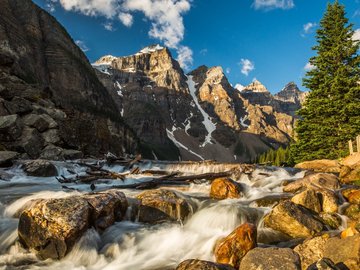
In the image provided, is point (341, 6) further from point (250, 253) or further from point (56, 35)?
point (56, 35)

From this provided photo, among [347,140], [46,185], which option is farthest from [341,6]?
[46,185]

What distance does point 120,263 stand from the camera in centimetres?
907

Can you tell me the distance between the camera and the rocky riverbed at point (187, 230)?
746cm

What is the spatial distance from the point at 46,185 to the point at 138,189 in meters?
6.04

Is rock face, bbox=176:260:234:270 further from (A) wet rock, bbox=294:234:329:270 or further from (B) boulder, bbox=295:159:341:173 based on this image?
(B) boulder, bbox=295:159:341:173

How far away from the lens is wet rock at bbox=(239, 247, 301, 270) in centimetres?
652

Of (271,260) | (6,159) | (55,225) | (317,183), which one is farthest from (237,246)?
(6,159)

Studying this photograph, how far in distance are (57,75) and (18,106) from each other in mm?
90898

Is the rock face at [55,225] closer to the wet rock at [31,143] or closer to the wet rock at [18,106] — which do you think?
the wet rock at [31,143]

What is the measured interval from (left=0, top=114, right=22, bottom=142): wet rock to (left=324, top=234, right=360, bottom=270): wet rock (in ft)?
102

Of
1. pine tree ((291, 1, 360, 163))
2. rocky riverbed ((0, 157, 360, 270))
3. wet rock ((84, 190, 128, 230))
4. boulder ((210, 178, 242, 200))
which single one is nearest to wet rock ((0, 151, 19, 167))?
rocky riverbed ((0, 157, 360, 270))

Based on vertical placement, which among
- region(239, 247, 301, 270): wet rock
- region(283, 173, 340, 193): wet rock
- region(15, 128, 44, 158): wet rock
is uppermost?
region(15, 128, 44, 158): wet rock

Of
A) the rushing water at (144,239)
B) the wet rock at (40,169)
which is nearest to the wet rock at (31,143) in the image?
the wet rock at (40,169)

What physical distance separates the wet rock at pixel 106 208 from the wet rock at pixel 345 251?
672 centimetres
